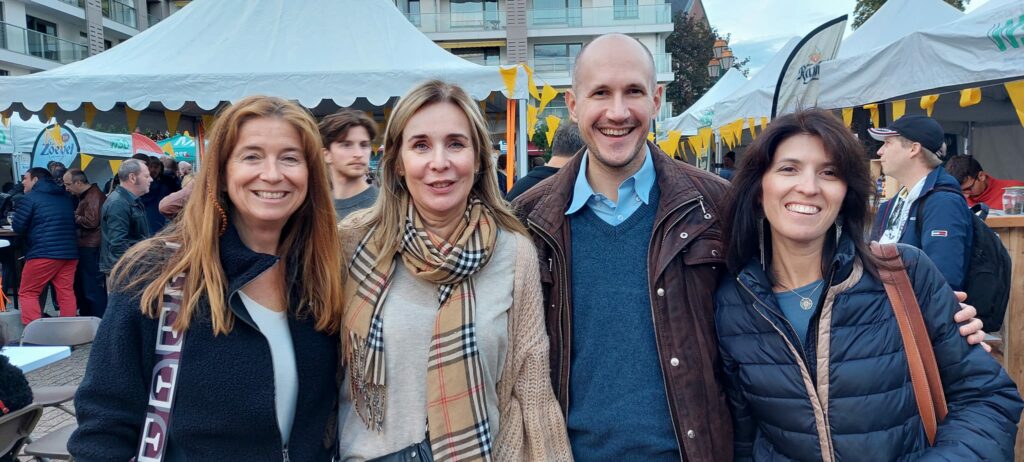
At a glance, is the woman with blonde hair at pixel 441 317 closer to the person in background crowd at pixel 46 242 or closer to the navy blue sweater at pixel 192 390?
the navy blue sweater at pixel 192 390

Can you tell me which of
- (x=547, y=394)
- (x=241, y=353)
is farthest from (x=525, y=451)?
(x=241, y=353)

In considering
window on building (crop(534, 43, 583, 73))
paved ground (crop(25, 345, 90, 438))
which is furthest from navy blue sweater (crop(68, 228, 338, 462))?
window on building (crop(534, 43, 583, 73))

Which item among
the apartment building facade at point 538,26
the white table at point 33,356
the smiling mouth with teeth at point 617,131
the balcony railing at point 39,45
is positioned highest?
the apartment building facade at point 538,26

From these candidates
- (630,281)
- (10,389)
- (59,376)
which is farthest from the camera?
(59,376)

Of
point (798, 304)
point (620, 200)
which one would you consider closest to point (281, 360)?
point (620, 200)

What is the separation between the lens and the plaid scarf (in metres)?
1.65

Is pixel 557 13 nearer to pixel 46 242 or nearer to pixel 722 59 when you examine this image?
pixel 722 59

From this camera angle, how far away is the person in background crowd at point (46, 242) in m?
7.06

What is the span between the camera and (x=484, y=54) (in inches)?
1415

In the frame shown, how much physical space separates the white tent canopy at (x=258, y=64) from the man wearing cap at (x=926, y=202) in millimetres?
3291

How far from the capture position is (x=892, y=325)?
159 centimetres

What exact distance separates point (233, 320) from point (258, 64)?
5.19 m

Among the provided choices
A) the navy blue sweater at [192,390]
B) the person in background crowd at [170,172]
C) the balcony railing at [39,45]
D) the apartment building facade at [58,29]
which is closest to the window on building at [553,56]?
the apartment building facade at [58,29]

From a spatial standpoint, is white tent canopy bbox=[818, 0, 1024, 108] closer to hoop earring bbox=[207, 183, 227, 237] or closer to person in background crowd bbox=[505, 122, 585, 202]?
person in background crowd bbox=[505, 122, 585, 202]
